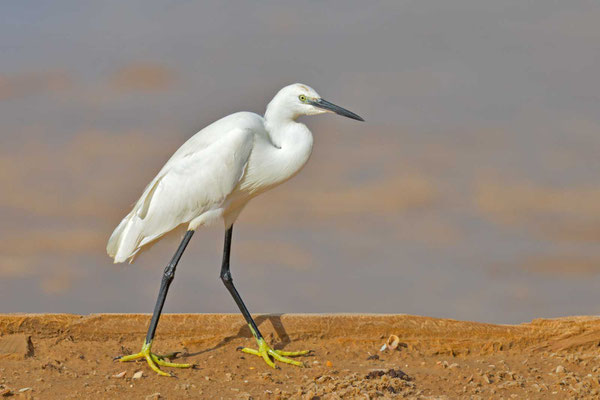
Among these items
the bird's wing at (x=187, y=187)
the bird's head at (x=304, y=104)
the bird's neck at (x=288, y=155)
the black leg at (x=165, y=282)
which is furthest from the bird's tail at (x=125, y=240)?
the bird's head at (x=304, y=104)

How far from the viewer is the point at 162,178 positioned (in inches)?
243

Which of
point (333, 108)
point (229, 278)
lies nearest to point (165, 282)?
point (229, 278)

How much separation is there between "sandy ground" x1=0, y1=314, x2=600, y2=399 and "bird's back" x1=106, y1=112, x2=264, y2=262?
35.1 inches

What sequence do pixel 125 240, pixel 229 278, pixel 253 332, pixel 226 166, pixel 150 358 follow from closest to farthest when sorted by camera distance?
pixel 226 166, pixel 150 358, pixel 125 240, pixel 253 332, pixel 229 278

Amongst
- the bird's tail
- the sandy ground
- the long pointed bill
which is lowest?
the sandy ground

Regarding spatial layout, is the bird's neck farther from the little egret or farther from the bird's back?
the bird's back

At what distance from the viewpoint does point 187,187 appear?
19.5 feet

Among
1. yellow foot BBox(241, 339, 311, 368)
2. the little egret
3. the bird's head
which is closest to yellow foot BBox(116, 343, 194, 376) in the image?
the little egret

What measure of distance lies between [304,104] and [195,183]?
1.02m

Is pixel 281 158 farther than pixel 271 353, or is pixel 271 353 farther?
pixel 271 353

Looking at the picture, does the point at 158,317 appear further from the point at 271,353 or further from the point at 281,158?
the point at 281,158

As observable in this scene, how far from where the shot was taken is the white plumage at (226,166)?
5855 mm

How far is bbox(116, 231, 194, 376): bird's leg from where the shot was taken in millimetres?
5949

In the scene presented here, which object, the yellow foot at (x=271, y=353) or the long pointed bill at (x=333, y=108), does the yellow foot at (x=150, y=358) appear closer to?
the yellow foot at (x=271, y=353)
